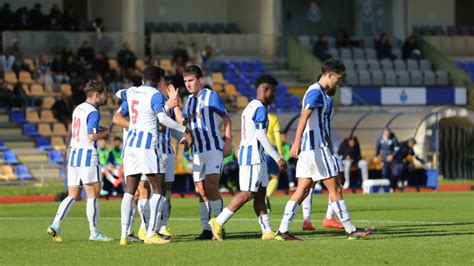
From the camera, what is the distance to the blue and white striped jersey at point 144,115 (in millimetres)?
16578

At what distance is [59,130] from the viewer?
132 ft

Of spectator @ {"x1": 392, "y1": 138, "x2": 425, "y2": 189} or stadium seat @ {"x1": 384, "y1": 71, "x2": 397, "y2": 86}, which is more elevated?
A: stadium seat @ {"x1": 384, "y1": 71, "x2": 397, "y2": 86}

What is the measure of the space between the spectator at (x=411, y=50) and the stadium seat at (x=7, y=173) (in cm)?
1965

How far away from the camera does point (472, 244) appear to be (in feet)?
51.0

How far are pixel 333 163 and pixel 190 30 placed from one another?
3466 cm

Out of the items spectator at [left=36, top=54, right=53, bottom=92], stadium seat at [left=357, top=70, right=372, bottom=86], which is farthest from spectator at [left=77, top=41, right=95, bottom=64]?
stadium seat at [left=357, top=70, right=372, bottom=86]

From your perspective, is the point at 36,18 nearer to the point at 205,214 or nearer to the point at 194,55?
the point at 194,55

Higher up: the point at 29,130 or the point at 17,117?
the point at 17,117

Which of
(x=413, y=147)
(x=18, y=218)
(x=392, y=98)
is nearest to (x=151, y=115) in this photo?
(x=18, y=218)

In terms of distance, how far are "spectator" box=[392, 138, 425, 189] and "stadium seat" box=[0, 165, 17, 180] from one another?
1049cm

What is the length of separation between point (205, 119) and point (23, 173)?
69.9 feet

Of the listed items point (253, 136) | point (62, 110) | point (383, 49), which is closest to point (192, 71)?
point (253, 136)

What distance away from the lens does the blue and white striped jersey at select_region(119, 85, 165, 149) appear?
16.6 metres

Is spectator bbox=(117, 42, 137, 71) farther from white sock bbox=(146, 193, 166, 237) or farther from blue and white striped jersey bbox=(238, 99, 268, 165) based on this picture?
white sock bbox=(146, 193, 166, 237)
